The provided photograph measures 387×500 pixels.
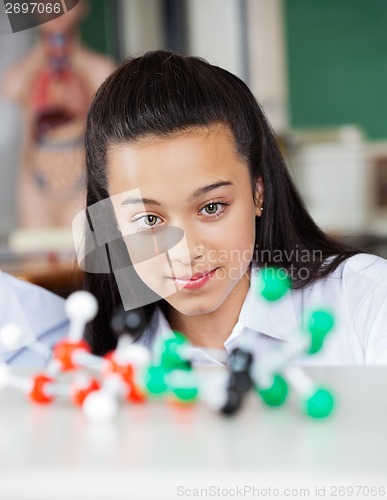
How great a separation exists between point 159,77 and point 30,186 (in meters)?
3.97

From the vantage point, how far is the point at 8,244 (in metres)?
2.95

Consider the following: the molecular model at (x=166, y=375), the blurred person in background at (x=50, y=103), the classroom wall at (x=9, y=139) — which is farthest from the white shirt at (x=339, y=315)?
the classroom wall at (x=9, y=139)

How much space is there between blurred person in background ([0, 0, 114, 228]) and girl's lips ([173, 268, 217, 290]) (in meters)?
3.76

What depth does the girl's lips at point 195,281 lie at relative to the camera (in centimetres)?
99

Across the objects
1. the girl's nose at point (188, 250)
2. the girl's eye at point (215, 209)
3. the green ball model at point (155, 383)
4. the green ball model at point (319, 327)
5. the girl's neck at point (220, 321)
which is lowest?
the girl's neck at point (220, 321)

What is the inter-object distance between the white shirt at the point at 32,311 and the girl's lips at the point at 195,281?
258mm

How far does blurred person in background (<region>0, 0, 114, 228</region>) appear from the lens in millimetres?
4785

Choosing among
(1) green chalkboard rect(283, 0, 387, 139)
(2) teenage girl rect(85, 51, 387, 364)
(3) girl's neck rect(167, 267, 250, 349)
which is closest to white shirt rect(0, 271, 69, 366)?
→ (2) teenage girl rect(85, 51, 387, 364)

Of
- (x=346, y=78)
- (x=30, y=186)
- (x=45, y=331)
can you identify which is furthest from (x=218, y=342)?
(x=346, y=78)

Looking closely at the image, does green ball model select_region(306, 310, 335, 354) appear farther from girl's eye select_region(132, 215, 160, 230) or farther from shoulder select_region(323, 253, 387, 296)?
shoulder select_region(323, 253, 387, 296)

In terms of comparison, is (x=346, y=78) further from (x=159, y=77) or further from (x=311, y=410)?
(x=311, y=410)

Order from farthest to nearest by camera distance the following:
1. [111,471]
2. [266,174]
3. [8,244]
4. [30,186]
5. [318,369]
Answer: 1. [30,186]
2. [8,244]
3. [266,174]
4. [318,369]
5. [111,471]

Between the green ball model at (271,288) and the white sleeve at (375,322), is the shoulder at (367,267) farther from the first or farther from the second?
the green ball model at (271,288)

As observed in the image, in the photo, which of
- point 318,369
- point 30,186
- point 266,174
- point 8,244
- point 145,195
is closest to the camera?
point 318,369
